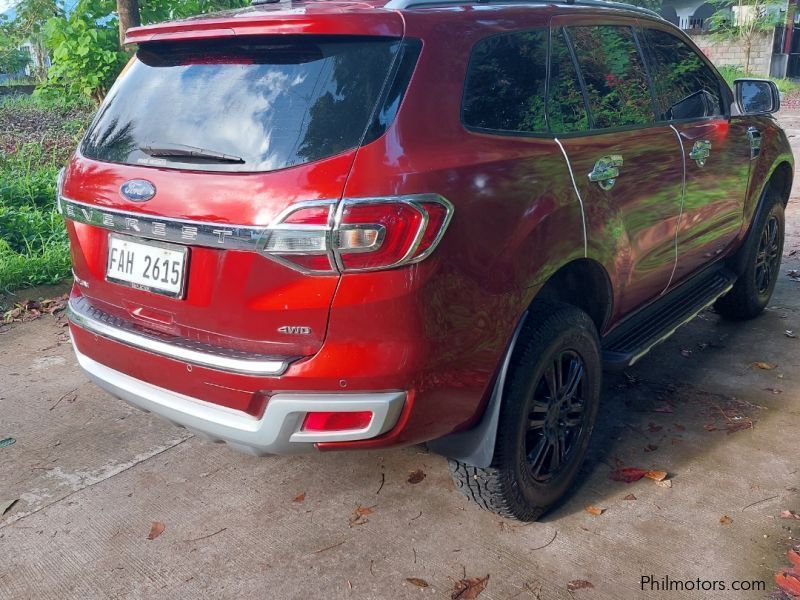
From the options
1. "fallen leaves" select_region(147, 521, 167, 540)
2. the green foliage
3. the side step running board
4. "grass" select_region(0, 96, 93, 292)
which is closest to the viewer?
"fallen leaves" select_region(147, 521, 167, 540)

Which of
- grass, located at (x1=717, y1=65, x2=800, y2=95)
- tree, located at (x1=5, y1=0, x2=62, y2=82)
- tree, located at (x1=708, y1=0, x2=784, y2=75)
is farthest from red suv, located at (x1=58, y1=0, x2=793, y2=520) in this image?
tree, located at (x1=708, y1=0, x2=784, y2=75)

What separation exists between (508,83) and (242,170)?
973 mm

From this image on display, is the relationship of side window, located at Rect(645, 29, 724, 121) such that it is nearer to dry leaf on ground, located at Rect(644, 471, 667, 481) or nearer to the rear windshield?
dry leaf on ground, located at Rect(644, 471, 667, 481)

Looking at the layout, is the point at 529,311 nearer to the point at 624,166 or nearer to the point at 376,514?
the point at 624,166

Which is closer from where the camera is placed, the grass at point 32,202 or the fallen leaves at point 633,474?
the fallen leaves at point 633,474

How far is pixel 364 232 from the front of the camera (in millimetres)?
2100

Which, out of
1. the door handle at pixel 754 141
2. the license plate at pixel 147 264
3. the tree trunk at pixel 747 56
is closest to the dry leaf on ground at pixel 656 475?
the license plate at pixel 147 264

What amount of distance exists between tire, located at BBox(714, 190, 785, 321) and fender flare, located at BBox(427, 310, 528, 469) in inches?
105

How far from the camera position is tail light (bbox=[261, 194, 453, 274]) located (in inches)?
82.4

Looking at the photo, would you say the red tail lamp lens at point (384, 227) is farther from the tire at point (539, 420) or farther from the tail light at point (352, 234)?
the tire at point (539, 420)

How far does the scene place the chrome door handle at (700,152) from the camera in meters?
3.68

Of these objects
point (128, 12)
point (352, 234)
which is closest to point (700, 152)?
point (352, 234)

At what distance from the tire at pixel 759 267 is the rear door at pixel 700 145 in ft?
1.16

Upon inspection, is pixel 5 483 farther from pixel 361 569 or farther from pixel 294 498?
pixel 361 569
